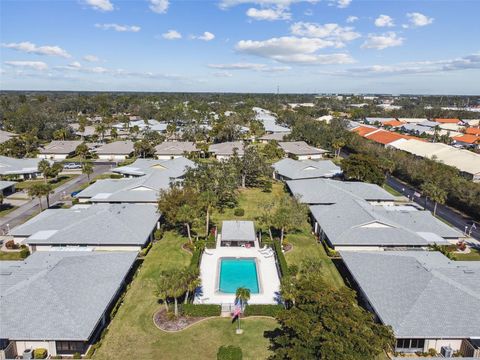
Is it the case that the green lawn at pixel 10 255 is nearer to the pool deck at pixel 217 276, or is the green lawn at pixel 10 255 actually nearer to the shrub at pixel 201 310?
the pool deck at pixel 217 276

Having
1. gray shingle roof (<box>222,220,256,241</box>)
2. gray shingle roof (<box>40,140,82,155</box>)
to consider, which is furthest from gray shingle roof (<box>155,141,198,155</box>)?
gray shingle roof (<box>222,220,256,241</box>)

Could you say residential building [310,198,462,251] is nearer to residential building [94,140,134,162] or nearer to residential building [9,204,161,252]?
residential building [9,204,161,252]

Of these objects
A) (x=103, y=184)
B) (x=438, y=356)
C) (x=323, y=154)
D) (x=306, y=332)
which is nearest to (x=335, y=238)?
(x=438, y=356)

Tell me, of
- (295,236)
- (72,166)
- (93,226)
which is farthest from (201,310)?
(72,166)

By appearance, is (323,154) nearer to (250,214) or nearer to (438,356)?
(250,214)

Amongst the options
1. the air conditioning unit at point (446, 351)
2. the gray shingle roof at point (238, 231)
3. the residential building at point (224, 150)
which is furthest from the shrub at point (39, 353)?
the residential building at point (224, 150)

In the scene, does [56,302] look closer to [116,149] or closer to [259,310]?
[259,310]
